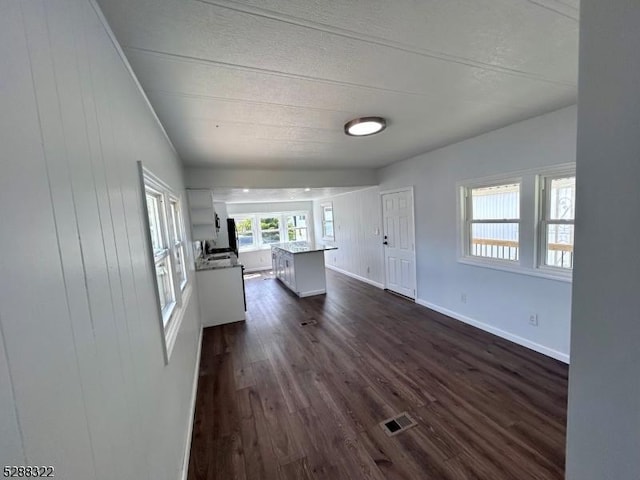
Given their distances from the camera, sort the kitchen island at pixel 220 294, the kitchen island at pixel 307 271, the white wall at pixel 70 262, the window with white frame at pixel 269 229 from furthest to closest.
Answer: the window with white frame at pixel 269 229 < the kitchen island at pixel 307 271 < the kitchen island at pixel 220 294 < the white wall at pixel 70 262

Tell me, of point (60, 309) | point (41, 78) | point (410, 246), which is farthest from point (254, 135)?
point (410, 246)

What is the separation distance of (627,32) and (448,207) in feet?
10.7

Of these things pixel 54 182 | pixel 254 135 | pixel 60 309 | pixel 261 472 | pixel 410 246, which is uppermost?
pixel 254 135

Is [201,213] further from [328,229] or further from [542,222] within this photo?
[328,229]

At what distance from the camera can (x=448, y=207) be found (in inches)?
148

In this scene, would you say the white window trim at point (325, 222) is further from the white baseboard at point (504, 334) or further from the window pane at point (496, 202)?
the window pane at point (496, 202)

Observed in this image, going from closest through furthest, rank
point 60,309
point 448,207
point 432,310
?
point 60,309 < point 448,207 < point 432,310

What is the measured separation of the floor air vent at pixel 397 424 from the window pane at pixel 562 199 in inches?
93.8

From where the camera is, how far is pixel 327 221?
324 inches

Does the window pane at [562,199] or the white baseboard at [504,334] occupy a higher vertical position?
the window pane at [562,199]

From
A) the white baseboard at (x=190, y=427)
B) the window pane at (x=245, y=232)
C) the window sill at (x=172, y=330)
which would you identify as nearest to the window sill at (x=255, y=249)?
the window pane at (x=245, y=232)

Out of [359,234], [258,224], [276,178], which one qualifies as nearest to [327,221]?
[359,234]

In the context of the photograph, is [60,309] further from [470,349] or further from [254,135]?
[470,349]

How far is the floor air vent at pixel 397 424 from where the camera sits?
1934mm
